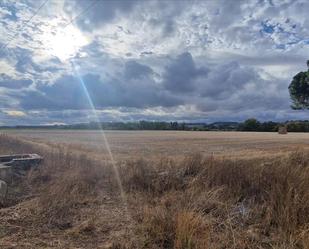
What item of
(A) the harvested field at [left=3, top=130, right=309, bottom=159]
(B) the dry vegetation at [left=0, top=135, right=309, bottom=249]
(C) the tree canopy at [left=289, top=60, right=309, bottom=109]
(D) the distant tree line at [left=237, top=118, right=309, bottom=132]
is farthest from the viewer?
(D) the distant tree line at [left=237, top=118, right=309, bottom=132]

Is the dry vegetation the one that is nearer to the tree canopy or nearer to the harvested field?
the harvested field

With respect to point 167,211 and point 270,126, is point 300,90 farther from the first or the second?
point 270,126

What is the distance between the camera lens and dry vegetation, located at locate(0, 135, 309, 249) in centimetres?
598

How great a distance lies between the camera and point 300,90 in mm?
38562

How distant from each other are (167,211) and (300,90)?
116 ft

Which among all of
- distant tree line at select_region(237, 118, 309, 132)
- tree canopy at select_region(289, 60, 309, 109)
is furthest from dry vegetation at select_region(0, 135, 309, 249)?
distant tree line at select_region(237, 118, 309, 132)

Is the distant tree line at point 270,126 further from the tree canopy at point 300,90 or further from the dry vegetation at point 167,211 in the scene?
the dry vegetation at point 167,211

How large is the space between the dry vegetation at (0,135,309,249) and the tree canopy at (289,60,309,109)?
2942cm

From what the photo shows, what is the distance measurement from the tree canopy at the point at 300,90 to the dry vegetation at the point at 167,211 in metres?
29.4

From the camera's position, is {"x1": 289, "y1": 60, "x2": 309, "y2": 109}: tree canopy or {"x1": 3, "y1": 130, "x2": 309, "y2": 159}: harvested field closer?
{"x1": 3, "y1": 130, "x2": 309, "y2": 159}: harvested field

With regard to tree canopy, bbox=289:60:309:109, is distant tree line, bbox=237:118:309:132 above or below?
below

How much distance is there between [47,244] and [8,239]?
76 cm

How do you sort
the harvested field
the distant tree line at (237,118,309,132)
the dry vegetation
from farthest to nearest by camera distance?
the distant tree line at (237,118,309,132) < the harvested field < the dry vegetation

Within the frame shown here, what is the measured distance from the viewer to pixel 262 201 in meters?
8.14
